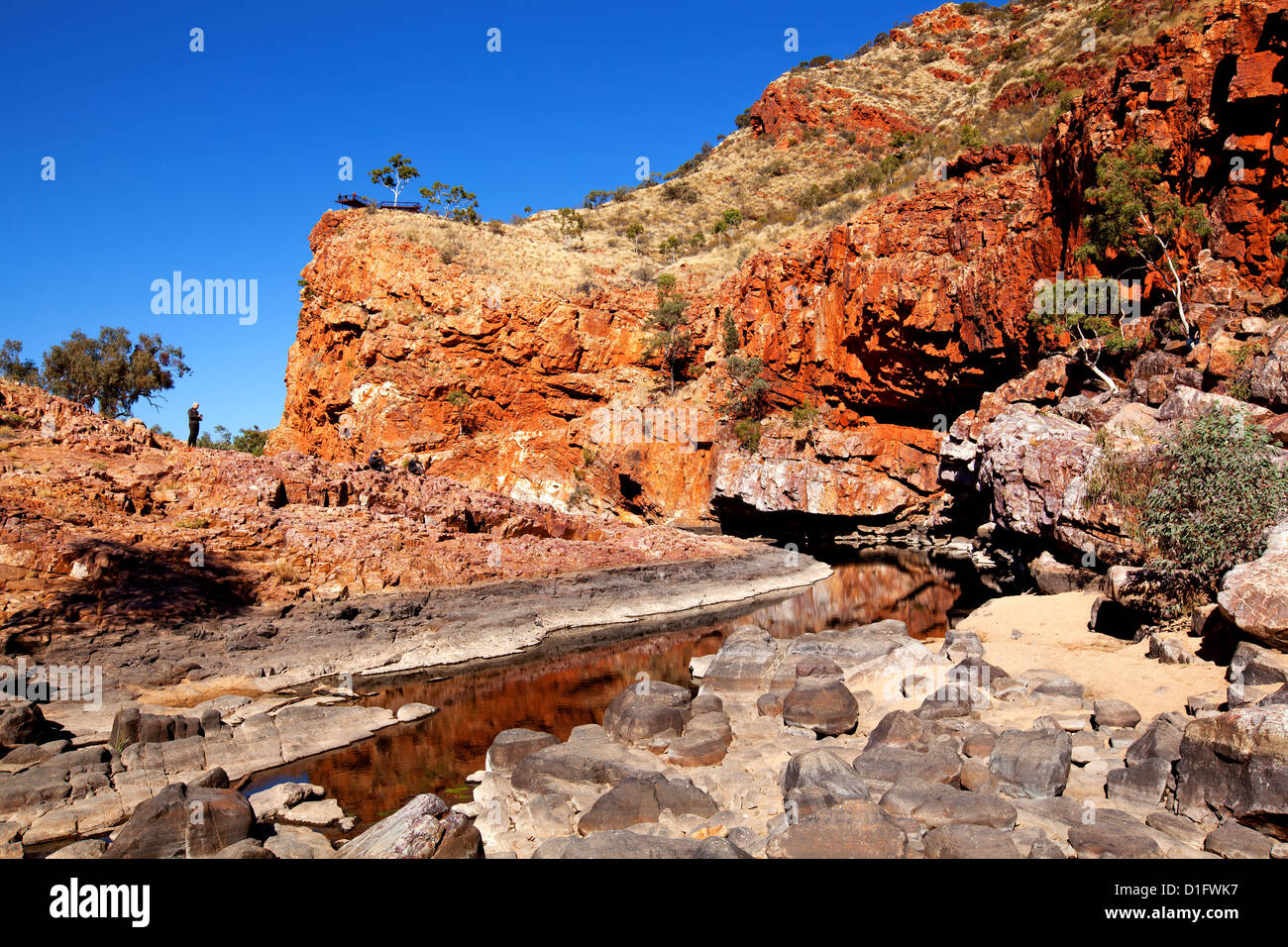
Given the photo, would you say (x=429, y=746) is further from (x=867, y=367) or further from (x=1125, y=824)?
(x=867, y=367)

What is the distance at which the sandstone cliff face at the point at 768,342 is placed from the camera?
30.4 meters

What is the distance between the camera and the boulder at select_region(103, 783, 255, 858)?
7727 mm

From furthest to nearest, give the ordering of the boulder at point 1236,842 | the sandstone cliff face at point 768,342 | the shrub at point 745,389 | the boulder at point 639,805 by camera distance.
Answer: the shrub at point 745,389 < the sandstone cliff face at point 768,342 < the boulder at point 639,805 < the boulder at point 1236,842

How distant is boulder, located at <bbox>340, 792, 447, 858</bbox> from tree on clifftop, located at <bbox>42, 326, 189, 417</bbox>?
37.5m

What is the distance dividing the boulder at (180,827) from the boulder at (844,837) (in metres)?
6.17

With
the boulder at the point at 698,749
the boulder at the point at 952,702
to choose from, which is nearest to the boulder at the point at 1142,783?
the boulder at the point at 952,702

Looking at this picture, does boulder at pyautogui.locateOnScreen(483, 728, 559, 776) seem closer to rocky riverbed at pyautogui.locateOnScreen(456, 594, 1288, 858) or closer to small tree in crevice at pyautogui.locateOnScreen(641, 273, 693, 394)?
rocky riverbed at pyautogui.locateOnScreen(456, 594, 1288, 858)

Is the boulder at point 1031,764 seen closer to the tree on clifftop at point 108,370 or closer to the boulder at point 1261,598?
the boulder at point 1261,598

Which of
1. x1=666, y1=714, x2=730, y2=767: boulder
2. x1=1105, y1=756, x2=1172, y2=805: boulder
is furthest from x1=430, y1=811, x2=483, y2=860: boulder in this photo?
x1=1105, y1=756, x2=1172, y2=805: boulder

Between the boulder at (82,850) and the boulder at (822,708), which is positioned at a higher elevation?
the boulder at (822,708)

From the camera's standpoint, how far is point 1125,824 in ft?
22.6

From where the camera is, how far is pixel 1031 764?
26.6 ft
